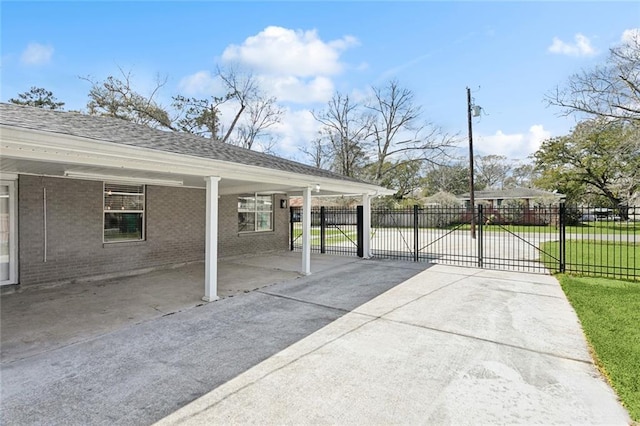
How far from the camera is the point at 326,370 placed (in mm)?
3660

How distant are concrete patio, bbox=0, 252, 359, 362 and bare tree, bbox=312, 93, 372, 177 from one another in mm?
27266

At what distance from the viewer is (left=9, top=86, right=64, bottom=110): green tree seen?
22609 mm

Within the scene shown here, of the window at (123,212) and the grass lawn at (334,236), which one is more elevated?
the window at (123,212)

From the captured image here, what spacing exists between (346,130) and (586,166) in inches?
869

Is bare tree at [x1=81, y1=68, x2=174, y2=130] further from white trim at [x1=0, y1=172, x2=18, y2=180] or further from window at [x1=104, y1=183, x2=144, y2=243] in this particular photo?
white trim at [x1=0, y1=172, x2=18, y2=180]

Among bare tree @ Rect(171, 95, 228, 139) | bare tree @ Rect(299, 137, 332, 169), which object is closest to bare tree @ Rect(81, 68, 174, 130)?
bare tree @ Rect(171, 95, 228, 139)

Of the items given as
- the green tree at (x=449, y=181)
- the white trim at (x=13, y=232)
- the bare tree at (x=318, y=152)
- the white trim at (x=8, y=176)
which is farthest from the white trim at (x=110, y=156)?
the green tree at (x=449, y=181)

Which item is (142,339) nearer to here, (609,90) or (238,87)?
(609,90)

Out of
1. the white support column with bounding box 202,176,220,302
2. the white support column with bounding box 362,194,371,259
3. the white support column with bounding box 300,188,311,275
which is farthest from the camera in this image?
the white support column with bounding box 362,194,371,259

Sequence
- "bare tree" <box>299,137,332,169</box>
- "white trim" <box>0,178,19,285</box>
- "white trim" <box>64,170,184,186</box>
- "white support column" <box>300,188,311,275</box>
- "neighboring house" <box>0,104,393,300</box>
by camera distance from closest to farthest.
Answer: "neighboring house" <box>0,104,393,300</box> < "white trim" <box>0,178,19,285</box> < "white trim" <box>64,170,184,186</box> < "white support column" <box>300,188,311,275</box> < "bare tree" <box>299,137,332,169</box>

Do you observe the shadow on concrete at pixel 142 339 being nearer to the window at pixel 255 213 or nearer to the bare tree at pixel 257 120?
the window at pixel 255 213

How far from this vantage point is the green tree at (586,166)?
23.9 meters

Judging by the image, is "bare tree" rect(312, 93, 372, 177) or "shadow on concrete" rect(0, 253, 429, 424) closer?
"shadow on concrete" rect(0, 253, 429, 424)

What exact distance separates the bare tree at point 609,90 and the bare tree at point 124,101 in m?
25.8
